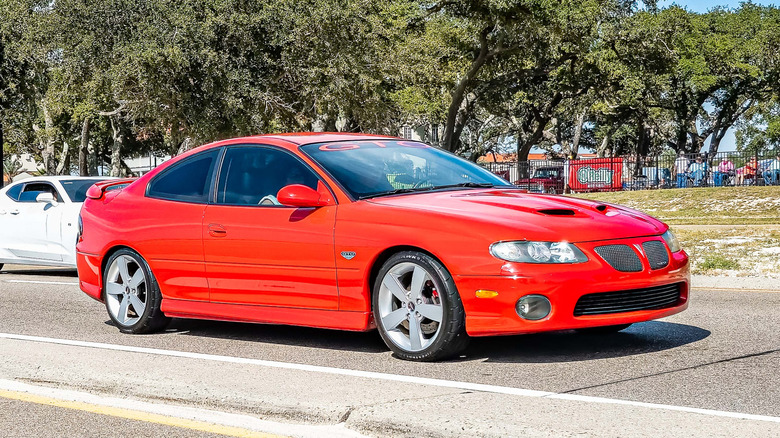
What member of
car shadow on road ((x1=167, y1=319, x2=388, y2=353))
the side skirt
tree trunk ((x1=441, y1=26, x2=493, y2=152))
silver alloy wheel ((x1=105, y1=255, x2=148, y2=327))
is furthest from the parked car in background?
the side skirt

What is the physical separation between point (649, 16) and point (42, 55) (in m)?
26.1

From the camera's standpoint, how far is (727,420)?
462 centimetres

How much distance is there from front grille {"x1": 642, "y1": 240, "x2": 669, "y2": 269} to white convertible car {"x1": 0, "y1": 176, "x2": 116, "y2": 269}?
9.31m

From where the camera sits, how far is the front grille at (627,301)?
20.2ft

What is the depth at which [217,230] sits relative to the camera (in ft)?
24.7

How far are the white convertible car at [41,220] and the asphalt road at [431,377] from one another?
5132 millimetres

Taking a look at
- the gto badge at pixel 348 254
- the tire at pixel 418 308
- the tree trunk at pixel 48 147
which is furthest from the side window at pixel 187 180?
the tree trunk at pixel 48 147

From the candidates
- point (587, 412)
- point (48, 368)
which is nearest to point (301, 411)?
point (587, 412)

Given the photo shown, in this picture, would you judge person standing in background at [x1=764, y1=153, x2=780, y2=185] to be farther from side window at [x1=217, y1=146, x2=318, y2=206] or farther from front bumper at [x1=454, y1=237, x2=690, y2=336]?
front bumper at [x1=454, y1=237, x2=690, y2=336]

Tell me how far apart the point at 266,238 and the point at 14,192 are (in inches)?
357

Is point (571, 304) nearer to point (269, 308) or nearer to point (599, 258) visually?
point (599, 258)

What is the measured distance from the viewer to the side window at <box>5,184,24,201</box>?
14812mm

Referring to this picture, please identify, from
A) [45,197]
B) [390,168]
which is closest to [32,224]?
[45,197]

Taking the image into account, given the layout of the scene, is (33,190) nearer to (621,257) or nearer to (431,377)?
(431,377)
